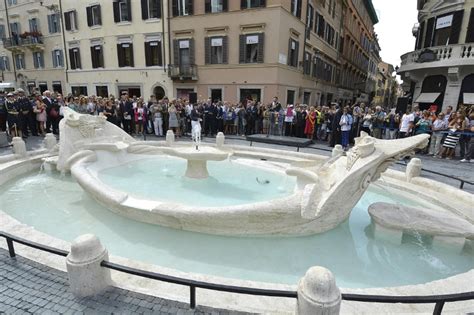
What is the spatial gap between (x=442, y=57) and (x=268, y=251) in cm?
1949

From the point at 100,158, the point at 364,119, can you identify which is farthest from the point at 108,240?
the point at 364,119

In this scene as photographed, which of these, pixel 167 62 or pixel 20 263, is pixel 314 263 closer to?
pixel 20 263

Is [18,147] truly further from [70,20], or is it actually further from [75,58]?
[70,20]

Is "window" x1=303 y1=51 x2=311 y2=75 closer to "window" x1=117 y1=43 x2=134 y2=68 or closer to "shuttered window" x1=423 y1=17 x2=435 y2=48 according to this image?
"shuttered window" x1=423 y1=17 x2=435 y2=48

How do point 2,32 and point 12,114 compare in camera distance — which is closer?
point 12,114

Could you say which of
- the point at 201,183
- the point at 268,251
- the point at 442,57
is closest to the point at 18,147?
the point at 201,183

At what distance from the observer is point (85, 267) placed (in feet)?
9.52

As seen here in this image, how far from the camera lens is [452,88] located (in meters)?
18.0

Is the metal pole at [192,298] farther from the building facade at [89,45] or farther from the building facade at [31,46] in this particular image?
the building facade at [31,46]

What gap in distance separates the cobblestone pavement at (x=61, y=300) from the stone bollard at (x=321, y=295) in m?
0.82

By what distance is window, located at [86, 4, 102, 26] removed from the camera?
79.8 feet

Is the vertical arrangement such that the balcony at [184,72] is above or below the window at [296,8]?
below

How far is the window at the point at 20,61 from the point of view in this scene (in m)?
31.4

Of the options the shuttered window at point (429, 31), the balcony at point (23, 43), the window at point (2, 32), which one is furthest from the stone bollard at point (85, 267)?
the window at point (2, 32)
